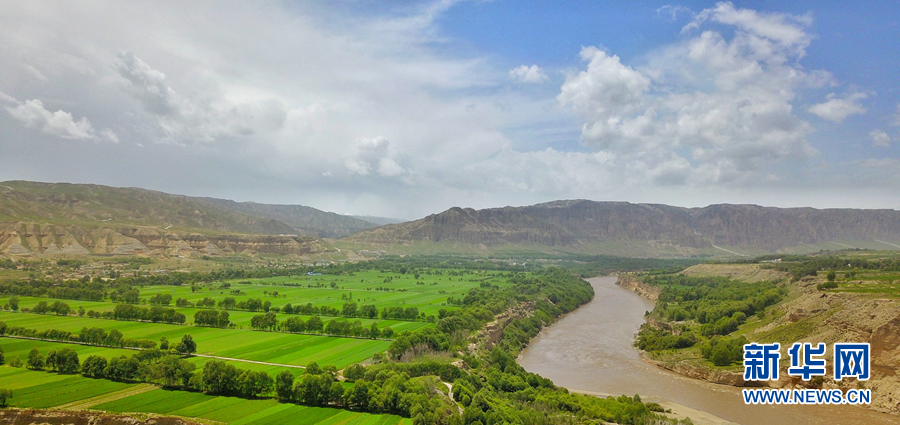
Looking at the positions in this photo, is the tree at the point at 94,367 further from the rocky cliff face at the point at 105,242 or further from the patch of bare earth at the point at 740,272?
the rocky cliff face at the point at 105,242

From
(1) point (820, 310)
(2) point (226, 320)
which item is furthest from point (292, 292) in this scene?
(1) point (820, 310)

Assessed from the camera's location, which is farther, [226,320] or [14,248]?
[14,248]

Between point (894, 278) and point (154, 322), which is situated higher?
point (894, 278)

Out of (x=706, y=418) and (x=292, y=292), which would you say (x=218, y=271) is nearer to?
(x=292, y=292)

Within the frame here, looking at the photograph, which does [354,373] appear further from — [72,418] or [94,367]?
[94,367]

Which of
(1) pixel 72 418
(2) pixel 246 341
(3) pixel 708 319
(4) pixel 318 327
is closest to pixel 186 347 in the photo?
(2) pixel 246 341

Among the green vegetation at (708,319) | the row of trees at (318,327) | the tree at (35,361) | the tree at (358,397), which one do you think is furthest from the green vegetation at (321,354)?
the green vegetation at (708,319)
